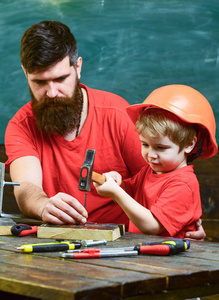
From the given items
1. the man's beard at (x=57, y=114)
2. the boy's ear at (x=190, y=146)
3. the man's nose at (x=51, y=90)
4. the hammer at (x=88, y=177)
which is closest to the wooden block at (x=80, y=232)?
the hammer at (x=88, y=177)

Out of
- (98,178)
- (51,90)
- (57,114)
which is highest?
(51,90)

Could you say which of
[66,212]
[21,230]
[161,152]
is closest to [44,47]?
[161,152]

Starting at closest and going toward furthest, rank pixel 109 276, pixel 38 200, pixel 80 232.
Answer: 1. pixel 109 276
2. pixel 80 232
3. pixel 38 200

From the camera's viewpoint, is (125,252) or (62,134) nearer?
(125,252)

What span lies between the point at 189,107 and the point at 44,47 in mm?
983

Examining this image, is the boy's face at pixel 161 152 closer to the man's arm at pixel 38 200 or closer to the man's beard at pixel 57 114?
the man's arm at pixel 38 200

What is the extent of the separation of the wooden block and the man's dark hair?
1185mm

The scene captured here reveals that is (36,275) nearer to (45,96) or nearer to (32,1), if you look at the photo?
(45,96)

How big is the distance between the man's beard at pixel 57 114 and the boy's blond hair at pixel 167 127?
681 millimetres

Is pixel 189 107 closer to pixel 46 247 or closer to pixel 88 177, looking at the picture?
pixel 88 177

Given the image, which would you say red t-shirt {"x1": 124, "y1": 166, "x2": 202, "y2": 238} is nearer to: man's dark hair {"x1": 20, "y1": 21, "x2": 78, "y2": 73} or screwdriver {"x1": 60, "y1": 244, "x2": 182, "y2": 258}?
screwdriver {"x1": 60, "y1": 244, "x2": 182, "y2": 258}

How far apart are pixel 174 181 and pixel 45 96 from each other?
1.06 metres

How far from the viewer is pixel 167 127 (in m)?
2.04

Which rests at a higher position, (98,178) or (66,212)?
(98,178)
